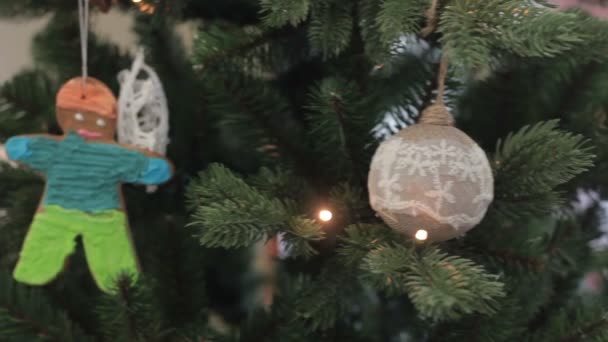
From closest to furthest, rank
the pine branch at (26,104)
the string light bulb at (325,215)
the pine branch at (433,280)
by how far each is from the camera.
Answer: the pine branch at (433,280)
the string light bulb at (325,215)
the pine branch at (26,104)

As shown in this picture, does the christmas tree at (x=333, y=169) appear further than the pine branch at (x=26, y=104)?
No

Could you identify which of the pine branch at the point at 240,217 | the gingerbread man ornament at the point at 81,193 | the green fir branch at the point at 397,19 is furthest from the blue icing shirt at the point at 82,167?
the green fir branch at the point at 397,19

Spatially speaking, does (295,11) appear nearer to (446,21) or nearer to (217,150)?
(446,21)

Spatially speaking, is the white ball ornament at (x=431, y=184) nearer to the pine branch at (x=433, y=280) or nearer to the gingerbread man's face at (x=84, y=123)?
the pine branch at (x=433, y=280)

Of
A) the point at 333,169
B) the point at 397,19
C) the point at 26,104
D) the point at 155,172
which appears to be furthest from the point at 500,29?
the point at 26,104

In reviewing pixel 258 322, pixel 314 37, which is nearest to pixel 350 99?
pixel 314 37

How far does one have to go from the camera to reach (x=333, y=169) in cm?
44

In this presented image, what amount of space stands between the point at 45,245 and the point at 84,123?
97mm

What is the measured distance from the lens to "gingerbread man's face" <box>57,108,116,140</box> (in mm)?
459

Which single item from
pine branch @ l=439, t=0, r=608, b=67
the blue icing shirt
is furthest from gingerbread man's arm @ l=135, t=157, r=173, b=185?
pine branch @ l=439, t=0, r=608, b=67

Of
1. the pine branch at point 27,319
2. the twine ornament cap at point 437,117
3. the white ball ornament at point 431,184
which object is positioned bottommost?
the pine branch at point 27,319

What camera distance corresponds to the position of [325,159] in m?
0.44

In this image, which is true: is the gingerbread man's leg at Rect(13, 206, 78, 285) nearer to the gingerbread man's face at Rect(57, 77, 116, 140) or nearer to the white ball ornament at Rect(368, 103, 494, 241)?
the gingerbread man's face at Rect(57, 77, 116, 140)

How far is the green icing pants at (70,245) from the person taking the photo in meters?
0.44
